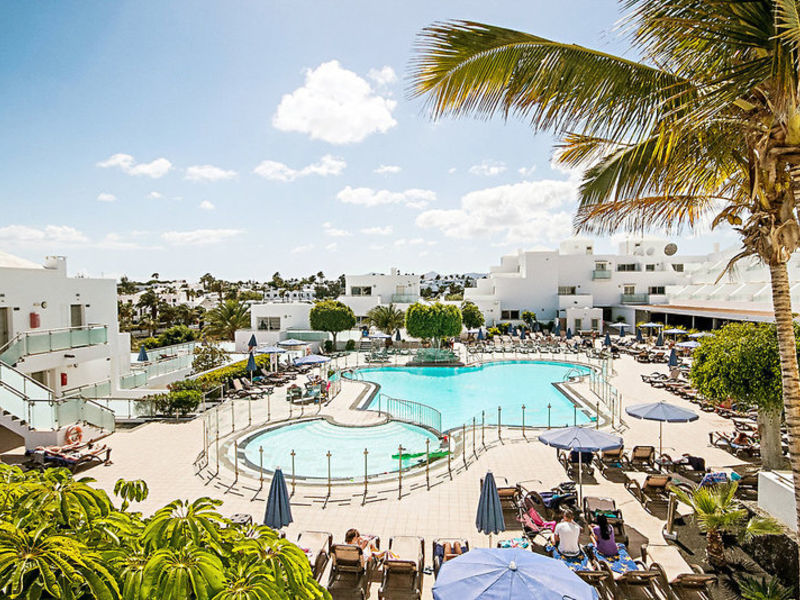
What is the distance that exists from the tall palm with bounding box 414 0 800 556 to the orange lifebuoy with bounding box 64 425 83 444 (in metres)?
13.6

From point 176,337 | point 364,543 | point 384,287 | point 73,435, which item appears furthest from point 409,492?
point 176,337

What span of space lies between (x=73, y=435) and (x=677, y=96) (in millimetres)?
15393

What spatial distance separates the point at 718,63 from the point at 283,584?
5.30 m

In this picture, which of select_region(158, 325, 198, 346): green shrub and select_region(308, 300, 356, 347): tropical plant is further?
select_region(158, 325, 198, 346): green shrub

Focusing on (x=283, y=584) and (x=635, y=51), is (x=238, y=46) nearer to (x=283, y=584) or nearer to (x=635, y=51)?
(x=635, y=51)

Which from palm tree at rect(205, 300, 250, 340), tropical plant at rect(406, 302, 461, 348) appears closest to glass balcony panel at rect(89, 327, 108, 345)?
palm tree at rect(205, 300, 250, 340)

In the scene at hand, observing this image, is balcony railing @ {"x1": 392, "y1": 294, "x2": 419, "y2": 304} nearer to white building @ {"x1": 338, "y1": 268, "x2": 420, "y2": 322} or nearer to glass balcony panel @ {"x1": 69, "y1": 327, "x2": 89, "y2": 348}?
white building @ {"x1": 338, "y1": 268, "x2": 420, "y2": 322}

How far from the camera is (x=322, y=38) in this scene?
9625 millimetres

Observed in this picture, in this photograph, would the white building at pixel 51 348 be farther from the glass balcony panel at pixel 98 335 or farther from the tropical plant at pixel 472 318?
the tropical plant at pixel 472 318

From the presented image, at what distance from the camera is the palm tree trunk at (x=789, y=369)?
163 inches

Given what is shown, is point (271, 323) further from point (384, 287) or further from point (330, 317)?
point (384, 287)

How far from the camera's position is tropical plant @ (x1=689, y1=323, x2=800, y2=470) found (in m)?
9.14

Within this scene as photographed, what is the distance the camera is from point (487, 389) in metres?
22.0

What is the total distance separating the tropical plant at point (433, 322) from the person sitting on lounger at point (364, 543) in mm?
20534
